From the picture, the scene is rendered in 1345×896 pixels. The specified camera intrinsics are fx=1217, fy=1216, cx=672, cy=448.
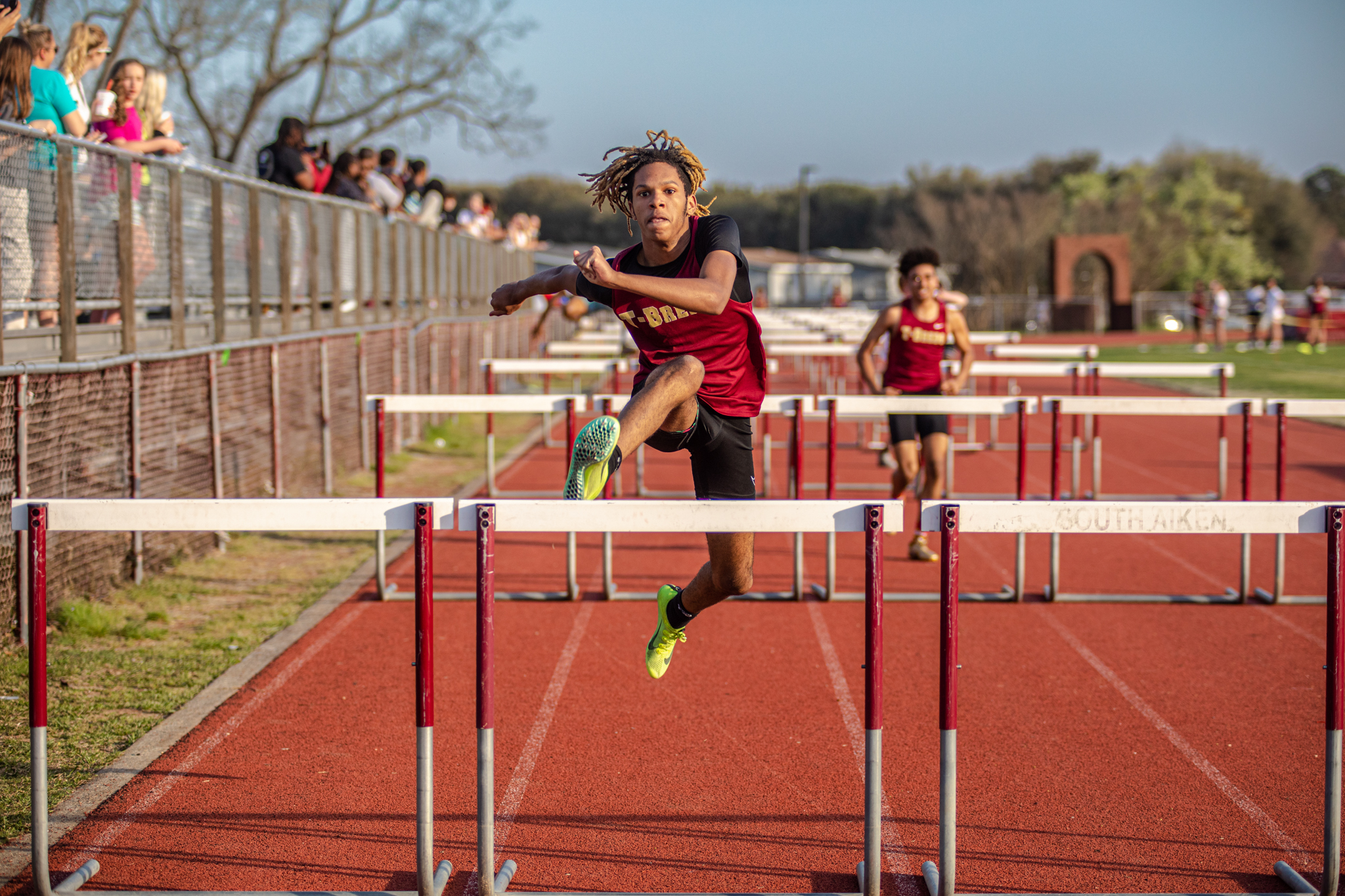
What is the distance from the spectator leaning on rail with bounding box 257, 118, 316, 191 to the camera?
454 inches

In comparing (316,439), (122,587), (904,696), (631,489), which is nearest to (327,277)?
(316,439)

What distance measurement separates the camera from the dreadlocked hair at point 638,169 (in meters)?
4.00

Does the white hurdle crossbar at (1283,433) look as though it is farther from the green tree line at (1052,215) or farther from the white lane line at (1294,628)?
the green tree line at (1052,215)

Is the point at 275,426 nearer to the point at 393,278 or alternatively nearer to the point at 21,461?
the point at 21,461

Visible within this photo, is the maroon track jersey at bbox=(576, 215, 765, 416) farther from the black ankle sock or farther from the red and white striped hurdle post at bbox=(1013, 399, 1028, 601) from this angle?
the red and white striped hurdle post at bbox=(1013, 399, 1028, 601)

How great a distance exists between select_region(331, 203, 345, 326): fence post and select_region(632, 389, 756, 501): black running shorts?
28.6 ft

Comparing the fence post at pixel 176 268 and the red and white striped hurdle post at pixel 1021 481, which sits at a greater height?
the fence post at pixel 176 268

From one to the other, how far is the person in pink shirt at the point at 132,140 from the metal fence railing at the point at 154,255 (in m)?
0.02

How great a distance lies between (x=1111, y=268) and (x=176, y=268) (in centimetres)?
4825

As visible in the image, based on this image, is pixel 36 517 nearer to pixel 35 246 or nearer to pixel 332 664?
pixel 332 664

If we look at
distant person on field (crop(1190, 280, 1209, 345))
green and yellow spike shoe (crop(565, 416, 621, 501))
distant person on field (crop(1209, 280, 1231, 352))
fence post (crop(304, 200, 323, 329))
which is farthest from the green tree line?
green and yellow spike shoe (crop(565, 416, 621, 501))

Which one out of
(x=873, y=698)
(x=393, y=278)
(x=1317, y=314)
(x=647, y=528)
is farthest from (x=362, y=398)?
(x=1317, y=314)

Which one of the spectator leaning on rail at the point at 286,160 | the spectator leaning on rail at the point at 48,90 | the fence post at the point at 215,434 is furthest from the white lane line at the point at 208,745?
the spectator leaning on rail at the point at 286,160

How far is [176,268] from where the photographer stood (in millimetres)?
8250
